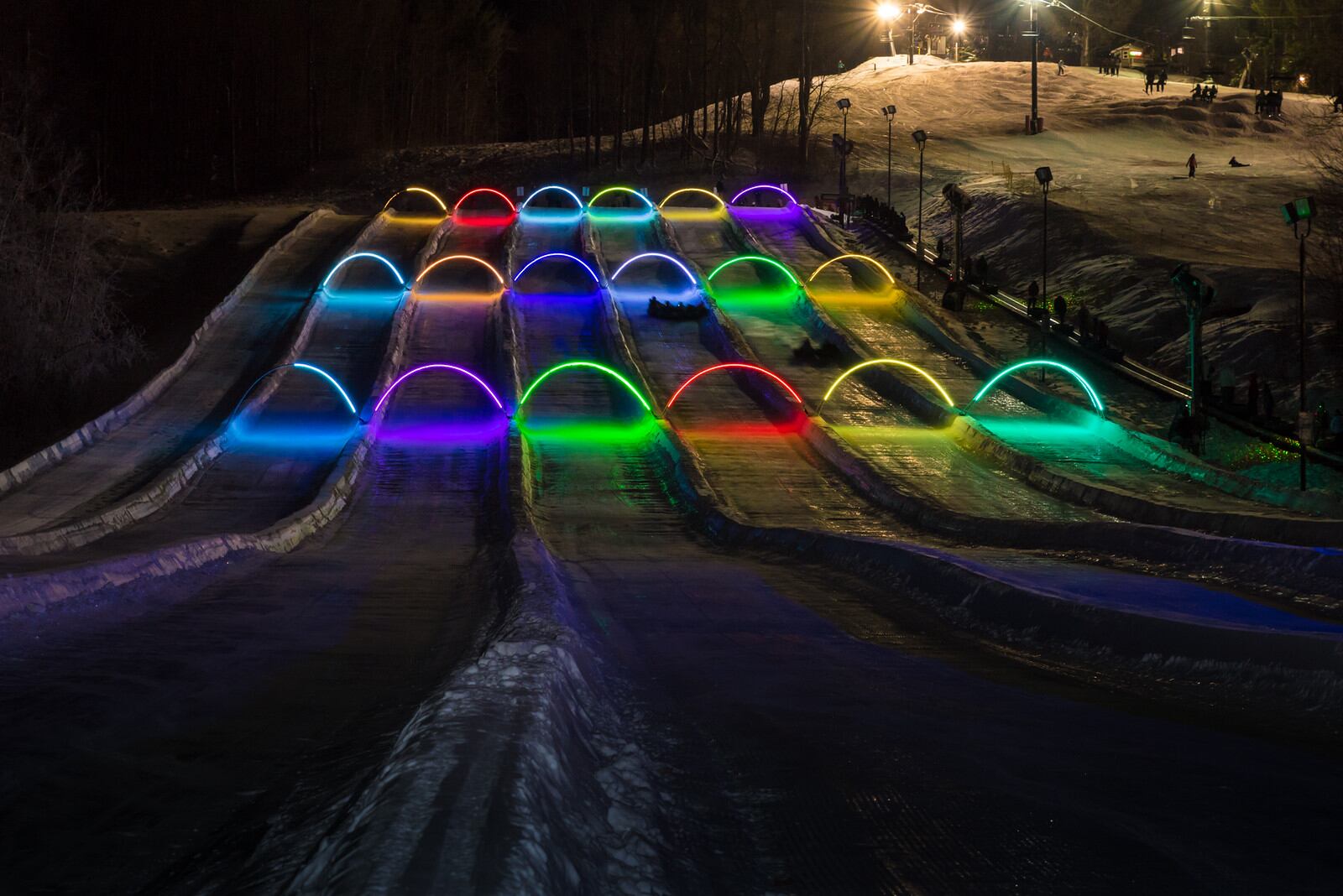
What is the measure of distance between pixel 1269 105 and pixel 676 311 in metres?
37.6

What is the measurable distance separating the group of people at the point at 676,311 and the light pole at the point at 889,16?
46117 millimetres

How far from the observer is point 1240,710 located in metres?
7.02

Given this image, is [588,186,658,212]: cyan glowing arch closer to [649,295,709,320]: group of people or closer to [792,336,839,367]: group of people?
[649,295,709,320]: group of people

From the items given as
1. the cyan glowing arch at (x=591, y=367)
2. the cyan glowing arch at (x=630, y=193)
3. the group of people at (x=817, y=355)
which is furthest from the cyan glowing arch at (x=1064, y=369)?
the cyan glowing arch at (x=630, y=193)

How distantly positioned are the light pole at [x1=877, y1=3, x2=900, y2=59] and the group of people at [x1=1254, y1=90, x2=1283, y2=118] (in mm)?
21883

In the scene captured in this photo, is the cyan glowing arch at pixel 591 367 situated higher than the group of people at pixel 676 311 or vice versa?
the group of people at pixel 676 311

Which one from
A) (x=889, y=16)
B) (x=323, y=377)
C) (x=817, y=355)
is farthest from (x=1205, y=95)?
(x=323, y=377)

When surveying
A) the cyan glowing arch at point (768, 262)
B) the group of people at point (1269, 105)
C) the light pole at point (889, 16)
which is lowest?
the cyan glowing arch at point (768, 262)

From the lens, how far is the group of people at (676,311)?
30984 mm

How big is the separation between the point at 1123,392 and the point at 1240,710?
60.6ft

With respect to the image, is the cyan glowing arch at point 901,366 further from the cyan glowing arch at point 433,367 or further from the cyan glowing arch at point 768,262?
the cyan glowing arch at point 768,262

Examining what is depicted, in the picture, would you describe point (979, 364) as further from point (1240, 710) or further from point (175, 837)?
point (175, 837)

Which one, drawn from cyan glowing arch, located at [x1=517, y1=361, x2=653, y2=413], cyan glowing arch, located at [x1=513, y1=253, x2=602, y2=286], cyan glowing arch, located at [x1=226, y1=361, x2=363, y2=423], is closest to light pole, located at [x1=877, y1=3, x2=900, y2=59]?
cyan glowing arch, located at [x1=513, y1=253, x2=602, y2=286]

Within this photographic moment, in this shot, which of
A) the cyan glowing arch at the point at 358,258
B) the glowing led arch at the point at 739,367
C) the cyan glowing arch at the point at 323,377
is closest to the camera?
the cyan glowing arch at the point at 323,377
